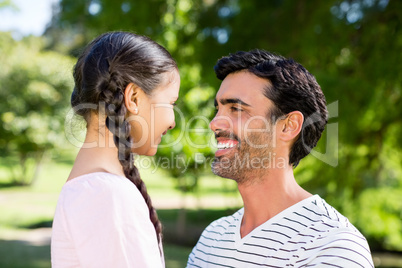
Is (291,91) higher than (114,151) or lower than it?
higher

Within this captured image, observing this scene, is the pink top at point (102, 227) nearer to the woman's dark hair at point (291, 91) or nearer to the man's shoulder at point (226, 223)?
the man's shoulder at point (226, 223)

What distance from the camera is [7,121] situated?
17.4 m

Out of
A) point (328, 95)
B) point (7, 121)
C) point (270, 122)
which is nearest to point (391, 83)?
point (328, 95)

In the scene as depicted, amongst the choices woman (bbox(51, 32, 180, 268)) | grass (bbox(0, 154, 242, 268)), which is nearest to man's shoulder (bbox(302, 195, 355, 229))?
woman (bbox(51, 32, 180, 268))

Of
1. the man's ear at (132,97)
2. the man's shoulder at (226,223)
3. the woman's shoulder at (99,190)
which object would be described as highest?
the man's ear at (132,97)

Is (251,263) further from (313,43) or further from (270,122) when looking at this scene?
(313,43)

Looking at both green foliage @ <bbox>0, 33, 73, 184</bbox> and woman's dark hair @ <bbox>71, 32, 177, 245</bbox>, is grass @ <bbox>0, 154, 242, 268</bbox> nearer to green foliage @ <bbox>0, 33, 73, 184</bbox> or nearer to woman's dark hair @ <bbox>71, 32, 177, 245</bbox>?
green foliage @ <bbox>0, 33, 73, 184</bbox>

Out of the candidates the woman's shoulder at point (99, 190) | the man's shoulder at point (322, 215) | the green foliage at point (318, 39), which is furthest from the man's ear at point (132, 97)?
the green foliage at point (318, 39)

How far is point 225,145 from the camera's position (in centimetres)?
214

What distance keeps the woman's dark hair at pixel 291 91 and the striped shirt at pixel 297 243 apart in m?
0.36

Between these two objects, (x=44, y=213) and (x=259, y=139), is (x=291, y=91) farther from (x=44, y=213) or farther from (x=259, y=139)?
(x=44, y=213)

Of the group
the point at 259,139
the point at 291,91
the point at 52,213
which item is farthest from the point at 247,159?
the point at 52,213

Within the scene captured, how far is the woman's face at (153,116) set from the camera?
5.52ft

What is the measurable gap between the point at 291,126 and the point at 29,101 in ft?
57.8
